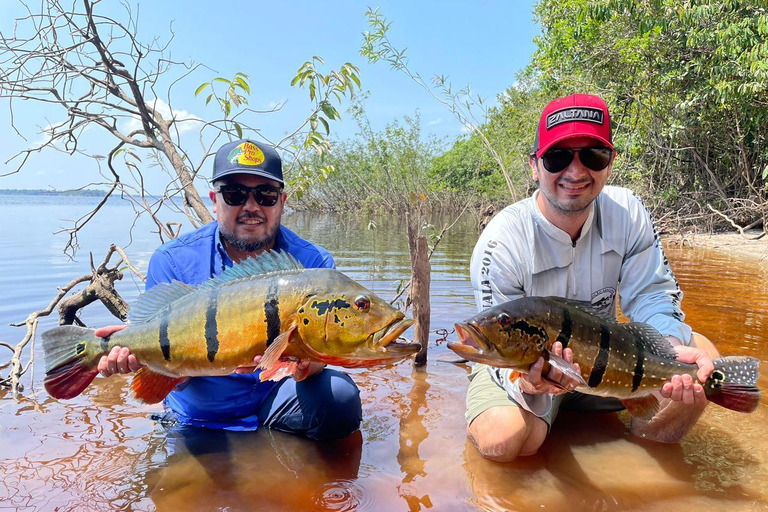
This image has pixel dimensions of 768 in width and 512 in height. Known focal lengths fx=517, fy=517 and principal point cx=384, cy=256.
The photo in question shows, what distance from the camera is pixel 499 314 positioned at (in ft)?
8.69

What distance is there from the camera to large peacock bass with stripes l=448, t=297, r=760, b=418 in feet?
8.61

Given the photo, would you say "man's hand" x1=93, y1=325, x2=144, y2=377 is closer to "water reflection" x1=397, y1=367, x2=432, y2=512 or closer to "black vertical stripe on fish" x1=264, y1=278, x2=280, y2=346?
"black vertical stripe on fish" x1=264, y1=278, x2=280, y2=346

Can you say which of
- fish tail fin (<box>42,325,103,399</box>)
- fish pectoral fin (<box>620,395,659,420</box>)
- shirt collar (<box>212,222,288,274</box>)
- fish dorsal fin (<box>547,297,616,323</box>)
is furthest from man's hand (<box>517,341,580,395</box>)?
fish tail fin (<box>42,325,103,399</box>)

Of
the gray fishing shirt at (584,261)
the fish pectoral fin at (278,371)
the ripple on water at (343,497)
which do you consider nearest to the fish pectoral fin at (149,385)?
the fish pectoral fin at (278,371)

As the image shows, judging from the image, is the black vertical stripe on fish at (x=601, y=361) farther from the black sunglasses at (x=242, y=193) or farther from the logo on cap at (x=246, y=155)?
the logo on cap at (x=246, y=155)

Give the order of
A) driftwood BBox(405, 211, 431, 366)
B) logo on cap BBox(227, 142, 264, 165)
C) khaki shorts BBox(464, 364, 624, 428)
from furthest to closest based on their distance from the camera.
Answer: driftwood BBox(405, 211, 431, 366) < logo on cap BBox(227, 142, 264, 165) < khaki shorts BBox(464, 364, 624, 428)

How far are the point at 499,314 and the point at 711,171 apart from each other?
1797cm

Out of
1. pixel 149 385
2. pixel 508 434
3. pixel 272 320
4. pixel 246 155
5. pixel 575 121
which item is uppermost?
pixel 575 121

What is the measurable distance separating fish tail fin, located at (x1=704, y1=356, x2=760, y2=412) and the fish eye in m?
1.92

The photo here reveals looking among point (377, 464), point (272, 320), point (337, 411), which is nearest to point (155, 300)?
point (272, 320)

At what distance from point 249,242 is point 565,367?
2.20 m

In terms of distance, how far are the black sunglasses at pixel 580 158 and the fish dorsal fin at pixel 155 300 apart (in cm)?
238

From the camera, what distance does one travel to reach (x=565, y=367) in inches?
103

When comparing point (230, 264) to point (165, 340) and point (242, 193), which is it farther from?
point (165, 340)
